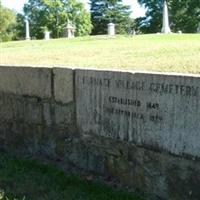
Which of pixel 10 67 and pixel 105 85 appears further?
pixel 10 67

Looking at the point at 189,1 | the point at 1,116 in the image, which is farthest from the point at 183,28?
the point at 1,116

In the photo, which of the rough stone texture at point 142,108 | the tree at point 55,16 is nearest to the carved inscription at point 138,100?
the rough stone texture at point 142,108

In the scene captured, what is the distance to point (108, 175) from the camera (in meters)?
5.64

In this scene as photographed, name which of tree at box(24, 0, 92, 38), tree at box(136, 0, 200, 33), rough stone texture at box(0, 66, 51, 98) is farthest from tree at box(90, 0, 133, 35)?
rough stone texture at box(0, 66, 51, 98)

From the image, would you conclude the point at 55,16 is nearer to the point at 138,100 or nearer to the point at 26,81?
the point at 26,81

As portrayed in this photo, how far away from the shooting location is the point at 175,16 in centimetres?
6184

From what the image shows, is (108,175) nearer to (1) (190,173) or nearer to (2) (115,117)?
(2) (115,117)

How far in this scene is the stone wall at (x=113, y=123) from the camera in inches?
183

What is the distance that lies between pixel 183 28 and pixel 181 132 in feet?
187

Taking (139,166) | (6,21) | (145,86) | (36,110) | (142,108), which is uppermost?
(145,86)

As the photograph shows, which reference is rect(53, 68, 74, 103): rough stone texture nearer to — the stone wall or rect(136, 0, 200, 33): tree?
the stone wall

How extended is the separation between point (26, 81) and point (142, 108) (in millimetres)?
2130

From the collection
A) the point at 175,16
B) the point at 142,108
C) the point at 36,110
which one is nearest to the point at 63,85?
the point at 36,110

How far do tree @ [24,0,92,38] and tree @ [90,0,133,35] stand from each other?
558 cm
